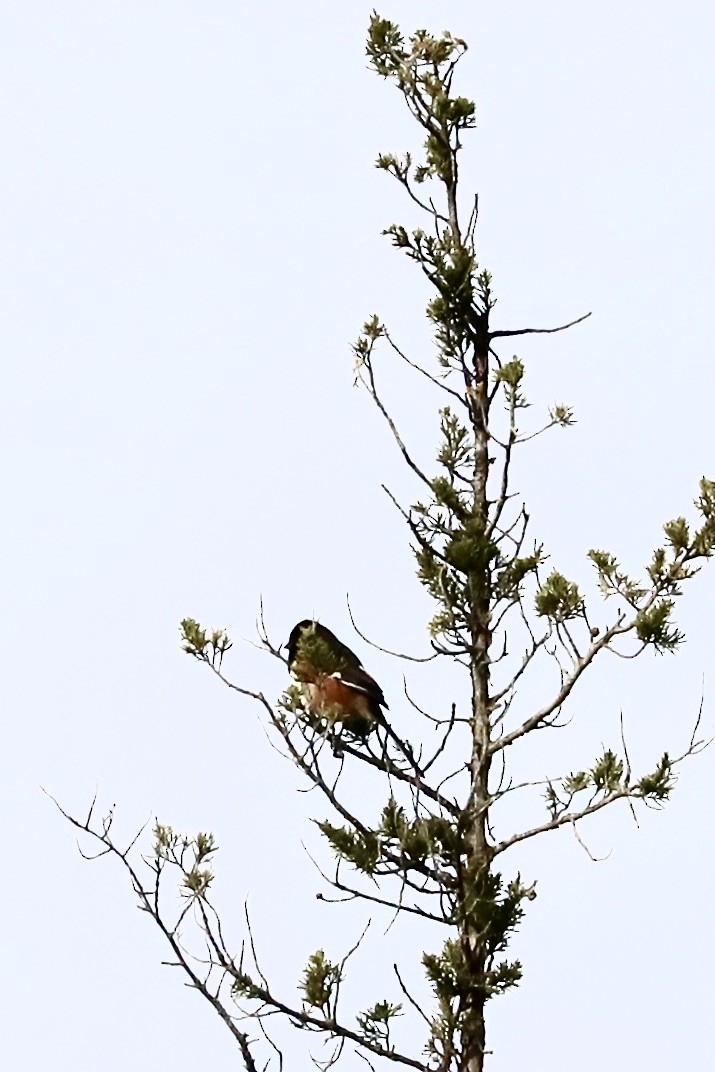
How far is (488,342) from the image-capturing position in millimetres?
9102

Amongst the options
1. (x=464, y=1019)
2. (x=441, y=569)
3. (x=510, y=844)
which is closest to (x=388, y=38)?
(x=441, y=569)

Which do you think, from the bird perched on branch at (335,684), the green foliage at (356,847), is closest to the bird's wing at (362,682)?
the bird perched on branch at (335,684)

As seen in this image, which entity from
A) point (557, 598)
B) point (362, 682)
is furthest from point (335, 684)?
point (557, 598)

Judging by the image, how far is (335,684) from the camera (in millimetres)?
8930

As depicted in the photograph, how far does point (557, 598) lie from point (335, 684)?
1.18 meters

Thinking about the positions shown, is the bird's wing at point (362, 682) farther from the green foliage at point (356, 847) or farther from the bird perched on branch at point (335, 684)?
the green foliage at point (356, 847)

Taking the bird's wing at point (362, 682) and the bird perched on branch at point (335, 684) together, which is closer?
the bird perched on branch at point (335, 684)

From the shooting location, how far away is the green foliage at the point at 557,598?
8.32m

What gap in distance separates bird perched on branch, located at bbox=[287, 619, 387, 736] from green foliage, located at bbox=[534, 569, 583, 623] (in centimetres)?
85

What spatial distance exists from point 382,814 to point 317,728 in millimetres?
467

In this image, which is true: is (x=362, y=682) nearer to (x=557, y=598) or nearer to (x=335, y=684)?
(x=335, y=684)

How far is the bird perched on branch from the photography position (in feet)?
26.8

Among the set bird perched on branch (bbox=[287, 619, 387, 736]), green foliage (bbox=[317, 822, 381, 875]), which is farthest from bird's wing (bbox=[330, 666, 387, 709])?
green foliage (bbox=[317, 822, 381, 875])

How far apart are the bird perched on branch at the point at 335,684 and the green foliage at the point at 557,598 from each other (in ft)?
2.79
